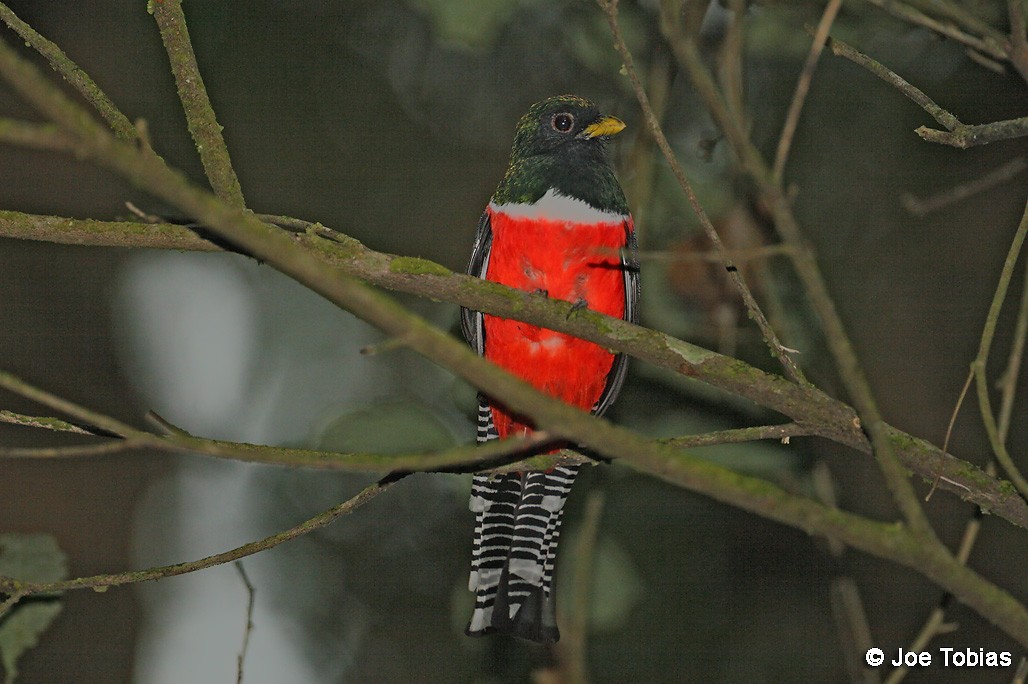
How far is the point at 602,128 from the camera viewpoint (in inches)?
165

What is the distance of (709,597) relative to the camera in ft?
17.1

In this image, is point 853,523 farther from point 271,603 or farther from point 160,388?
point 271,603

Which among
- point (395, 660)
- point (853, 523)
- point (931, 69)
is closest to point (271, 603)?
point (395, 660)

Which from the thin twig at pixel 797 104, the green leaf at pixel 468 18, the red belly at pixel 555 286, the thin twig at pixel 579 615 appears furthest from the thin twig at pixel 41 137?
the green leaf at pixel 468 18

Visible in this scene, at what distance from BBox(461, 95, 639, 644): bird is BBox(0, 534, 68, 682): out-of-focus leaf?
1.43 meters

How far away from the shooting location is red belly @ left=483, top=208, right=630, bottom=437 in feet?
12.4

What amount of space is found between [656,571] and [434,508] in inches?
54.1

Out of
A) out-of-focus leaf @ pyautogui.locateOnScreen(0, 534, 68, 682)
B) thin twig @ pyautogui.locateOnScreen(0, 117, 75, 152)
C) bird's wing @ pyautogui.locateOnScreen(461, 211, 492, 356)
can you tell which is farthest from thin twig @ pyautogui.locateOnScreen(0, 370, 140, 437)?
bird's wing @ pyautogui.locateOnScreen(461, 211, 492, 356)

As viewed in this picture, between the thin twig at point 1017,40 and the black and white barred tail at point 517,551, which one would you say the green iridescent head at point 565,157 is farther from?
the thin twig at point 1017,40

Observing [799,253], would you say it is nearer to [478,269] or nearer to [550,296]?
[550,296]

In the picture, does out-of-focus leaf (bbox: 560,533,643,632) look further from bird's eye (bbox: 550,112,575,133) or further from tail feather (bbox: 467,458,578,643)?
bird's eye (bbox: 550,112,575,133)

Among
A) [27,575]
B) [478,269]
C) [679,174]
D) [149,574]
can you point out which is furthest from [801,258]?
[27,575]

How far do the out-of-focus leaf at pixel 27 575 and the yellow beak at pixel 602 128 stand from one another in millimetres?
2332

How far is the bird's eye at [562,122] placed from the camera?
4.22m
